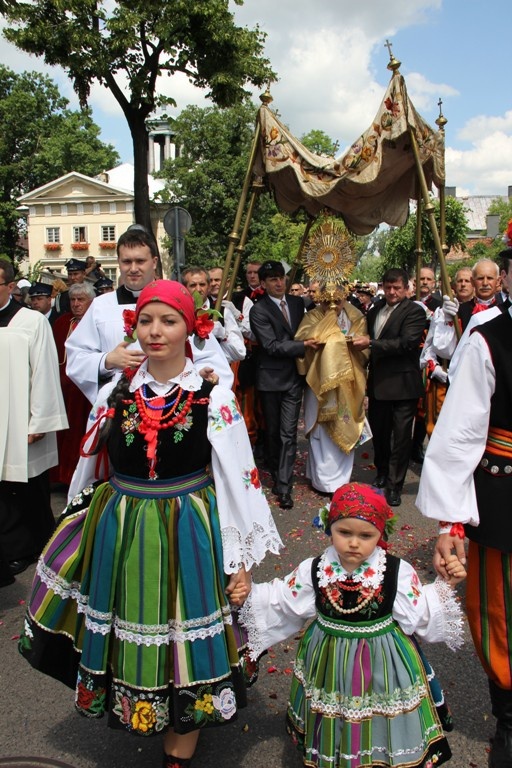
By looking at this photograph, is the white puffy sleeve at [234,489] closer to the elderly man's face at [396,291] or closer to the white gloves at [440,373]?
the elderly man's face at [396,291]

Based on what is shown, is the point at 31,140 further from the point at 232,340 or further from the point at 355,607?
the point at 355,607

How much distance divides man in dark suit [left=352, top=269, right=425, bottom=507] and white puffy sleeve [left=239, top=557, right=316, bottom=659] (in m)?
3.63

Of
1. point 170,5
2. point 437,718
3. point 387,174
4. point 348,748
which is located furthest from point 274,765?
point 170,5

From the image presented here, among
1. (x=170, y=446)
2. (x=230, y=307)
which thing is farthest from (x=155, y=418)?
(x=230, y=307)

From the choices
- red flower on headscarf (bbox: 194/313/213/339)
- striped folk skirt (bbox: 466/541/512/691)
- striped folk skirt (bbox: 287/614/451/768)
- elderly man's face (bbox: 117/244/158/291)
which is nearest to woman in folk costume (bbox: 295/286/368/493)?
elderly man's face (bbox: 117/244/158/291)

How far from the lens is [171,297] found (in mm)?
2326

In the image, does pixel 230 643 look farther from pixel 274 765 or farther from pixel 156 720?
pixel 274 765

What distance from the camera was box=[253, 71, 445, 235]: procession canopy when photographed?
5.59 metres

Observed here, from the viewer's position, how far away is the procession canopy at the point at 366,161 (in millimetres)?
5590

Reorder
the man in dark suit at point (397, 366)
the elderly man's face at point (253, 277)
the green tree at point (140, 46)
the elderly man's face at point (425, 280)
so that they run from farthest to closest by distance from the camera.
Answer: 1. the green tree at point (140, 46)
2. the elderly man's face at point (253, 277)
3. the elderly man's face at point (425, 280)
4. the man in dark suit at point (397, 366)

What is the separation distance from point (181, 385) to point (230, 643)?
0.96m

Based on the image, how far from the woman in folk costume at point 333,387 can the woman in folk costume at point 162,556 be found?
3461mm

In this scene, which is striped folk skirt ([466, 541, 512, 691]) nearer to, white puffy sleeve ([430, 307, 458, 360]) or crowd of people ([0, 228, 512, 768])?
crowd of people ([0, 228, 512, 768])

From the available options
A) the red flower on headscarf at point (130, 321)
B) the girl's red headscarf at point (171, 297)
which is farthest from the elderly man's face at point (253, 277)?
the girl's red headscarf at point (171, 297)
